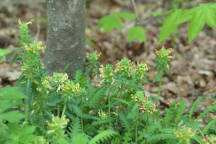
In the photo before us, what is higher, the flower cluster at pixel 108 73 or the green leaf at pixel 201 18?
the green leaf at pixel 201 18

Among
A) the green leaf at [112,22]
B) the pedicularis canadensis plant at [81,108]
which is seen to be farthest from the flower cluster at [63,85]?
the green leaf at [112,22]

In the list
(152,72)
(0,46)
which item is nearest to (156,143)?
(152,72)

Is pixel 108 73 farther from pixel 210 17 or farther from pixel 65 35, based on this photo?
pixel 210 17

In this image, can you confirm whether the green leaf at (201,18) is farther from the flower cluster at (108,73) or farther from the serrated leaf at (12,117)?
the serrated leaf at (12,117)

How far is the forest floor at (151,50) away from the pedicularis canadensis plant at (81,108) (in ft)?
3.64

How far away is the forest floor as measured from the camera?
11.8 feet

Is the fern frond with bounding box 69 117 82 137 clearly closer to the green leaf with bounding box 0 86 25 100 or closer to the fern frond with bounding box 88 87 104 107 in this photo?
the fern frond with bounding box 88 87 104 107

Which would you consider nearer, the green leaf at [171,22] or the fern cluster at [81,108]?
the fern cluster at [81,108]

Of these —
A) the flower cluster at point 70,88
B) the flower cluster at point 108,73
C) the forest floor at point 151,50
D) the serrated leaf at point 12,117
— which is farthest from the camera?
the forest floor at point 151,50

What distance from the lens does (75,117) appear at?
2143 millimetres

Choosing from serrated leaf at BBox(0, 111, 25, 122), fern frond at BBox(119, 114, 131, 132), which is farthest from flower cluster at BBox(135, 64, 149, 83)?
serrated leaf at BBox(0, 111, 25, 122)

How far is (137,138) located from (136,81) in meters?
0.42

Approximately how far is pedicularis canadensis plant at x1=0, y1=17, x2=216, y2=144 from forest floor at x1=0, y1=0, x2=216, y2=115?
1110 millimetres

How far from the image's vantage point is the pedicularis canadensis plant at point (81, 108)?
165 centimetres
